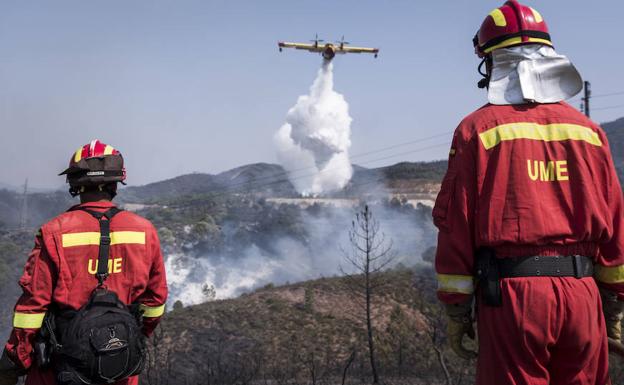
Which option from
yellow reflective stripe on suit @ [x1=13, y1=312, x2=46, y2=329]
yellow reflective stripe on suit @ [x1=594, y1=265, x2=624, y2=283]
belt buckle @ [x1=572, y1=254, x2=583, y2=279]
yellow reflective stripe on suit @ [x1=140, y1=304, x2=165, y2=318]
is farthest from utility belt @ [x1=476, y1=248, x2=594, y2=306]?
yellow reflective stripe on suit @ [x1=13, y1=312, x2=46, y2=329]

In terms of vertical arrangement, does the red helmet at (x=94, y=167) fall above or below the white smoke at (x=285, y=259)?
above

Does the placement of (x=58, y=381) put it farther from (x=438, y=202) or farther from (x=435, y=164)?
(x=435, y=164)

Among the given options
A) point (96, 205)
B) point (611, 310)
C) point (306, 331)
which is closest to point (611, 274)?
point (611, 310)

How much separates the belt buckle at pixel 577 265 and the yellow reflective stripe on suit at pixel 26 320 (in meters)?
2.73

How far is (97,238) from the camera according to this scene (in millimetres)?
3369

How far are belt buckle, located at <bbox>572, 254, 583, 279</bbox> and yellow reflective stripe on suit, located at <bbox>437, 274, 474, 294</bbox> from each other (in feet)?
1.44

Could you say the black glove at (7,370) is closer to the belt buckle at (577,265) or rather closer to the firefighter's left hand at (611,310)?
the belt buckle at (577,265)

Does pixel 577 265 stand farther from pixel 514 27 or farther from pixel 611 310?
pixel 514 27

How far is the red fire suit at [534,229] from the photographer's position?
8.04ft

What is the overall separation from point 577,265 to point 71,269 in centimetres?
262

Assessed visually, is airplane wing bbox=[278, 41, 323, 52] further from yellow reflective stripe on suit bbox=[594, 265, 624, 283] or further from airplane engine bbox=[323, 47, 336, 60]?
yellow reflective stripe on suit bbox=[594, 265, 624, 283]

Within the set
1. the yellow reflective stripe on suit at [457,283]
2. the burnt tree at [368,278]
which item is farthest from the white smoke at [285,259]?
the yellow reflective stripe on suit at [457,283]

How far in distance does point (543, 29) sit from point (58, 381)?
310 centimetres

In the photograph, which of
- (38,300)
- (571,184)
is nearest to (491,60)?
(571,184)
